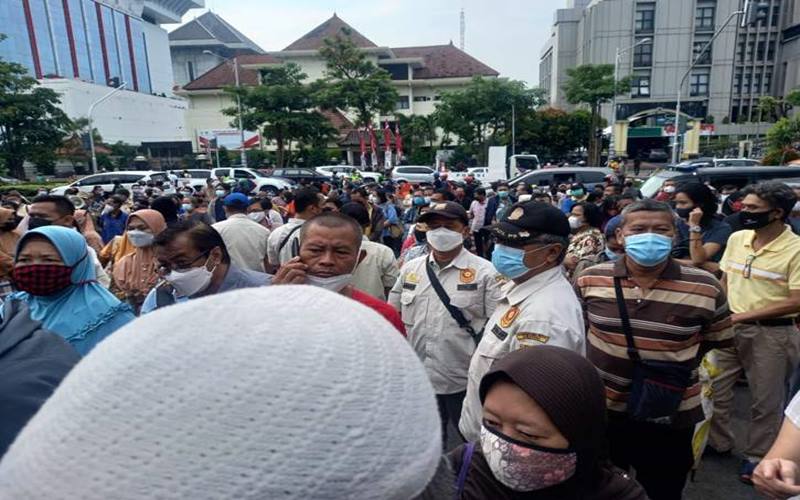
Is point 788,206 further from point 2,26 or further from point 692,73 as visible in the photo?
point 2,26

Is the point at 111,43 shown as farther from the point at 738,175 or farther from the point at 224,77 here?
the point at 738,175

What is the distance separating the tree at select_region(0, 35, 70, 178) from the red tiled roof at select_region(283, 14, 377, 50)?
22.6 meters

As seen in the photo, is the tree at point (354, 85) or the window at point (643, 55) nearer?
the tree at point (354, 85)

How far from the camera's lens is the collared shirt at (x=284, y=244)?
3957 mm


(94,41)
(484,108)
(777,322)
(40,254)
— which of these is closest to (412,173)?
(484,108)

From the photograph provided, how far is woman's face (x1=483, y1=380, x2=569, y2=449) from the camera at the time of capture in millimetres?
1449

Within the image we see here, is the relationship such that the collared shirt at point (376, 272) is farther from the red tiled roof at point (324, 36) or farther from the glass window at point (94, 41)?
the glass window at point (94, 41)

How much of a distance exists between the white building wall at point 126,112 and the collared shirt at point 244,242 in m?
45.6

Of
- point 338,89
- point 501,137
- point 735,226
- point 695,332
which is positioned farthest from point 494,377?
point 501,137

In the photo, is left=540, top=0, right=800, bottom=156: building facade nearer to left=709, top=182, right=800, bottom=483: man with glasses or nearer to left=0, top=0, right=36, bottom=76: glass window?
left=709, top=182, right=800, bottom=483: man with glasses

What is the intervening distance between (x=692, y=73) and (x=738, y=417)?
5052 cm

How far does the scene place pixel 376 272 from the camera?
3.87 meters

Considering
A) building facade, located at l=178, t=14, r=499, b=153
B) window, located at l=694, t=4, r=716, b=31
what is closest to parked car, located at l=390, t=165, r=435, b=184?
building facade, located at l=178, t=14, r=499, b=153

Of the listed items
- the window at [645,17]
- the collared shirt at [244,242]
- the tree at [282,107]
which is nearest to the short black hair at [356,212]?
the collared shirt at [244,242]
